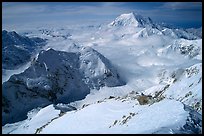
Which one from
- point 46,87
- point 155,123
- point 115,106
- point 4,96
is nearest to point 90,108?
point 115,106

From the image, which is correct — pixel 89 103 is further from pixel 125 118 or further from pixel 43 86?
pixel 125 118

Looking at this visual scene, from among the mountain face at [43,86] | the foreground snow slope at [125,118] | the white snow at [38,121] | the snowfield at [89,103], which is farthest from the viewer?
the mountain face at [43,86]

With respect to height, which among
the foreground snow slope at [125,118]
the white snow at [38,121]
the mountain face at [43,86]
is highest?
the foreground snow slope at [125,118]

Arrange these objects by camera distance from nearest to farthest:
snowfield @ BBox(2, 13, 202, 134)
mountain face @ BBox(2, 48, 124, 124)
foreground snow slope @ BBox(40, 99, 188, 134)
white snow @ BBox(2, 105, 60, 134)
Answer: foreground snow slope @ BBox(40, 99, 188, 134)
snowfield @ BBox(2, 13, 202, 134)
white snow @ BBox(2, 105, 60, 134)
mountain face @ BBox(2, 48, 124, 124)

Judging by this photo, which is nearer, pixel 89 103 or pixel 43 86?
pixel 89 103

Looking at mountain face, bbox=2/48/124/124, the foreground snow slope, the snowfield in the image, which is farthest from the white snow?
mountain face, bbox=2/48/124/124

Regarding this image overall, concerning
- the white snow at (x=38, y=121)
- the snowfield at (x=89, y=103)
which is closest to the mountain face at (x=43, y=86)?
the snowfield at (x=89, y=103)

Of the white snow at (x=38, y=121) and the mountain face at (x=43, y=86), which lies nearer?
the white snow at (x=38, y=121)

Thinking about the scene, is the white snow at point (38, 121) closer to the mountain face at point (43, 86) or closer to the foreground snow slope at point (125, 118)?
the foreground snow slope at point (125, 118)

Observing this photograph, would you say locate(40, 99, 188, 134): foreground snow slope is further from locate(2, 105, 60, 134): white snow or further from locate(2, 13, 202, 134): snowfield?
locate(2, 105, 60, 134): white snow

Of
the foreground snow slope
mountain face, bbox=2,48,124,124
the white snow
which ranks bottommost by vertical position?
mountain face, bbox=2,48,124,124

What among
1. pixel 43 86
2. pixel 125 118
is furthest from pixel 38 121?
pixel 43 86

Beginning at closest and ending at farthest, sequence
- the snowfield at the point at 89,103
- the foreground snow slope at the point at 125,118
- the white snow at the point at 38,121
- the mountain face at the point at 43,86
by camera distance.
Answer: the foreground snow slope at the point at 125,118
the snowfield at the point at 89,103
the white snow at the point at 38,121
the mountain face at the point at 43,86

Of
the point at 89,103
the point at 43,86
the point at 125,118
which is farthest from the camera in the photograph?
the point at 43,86
